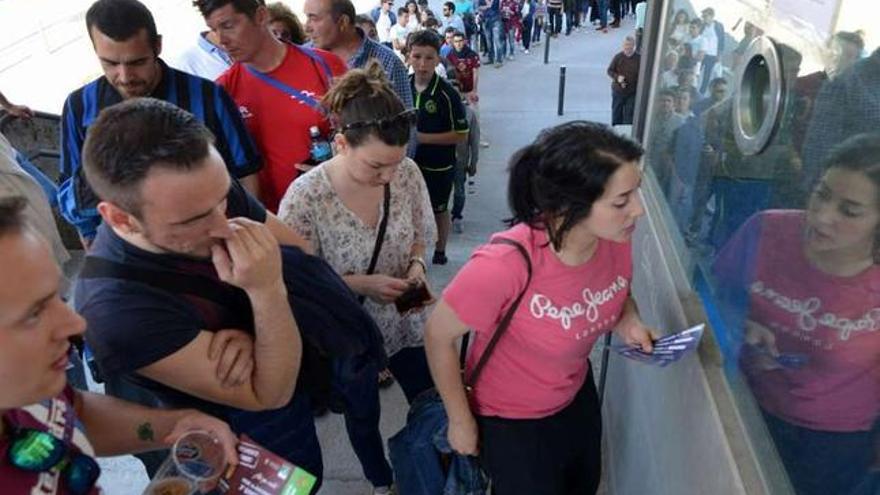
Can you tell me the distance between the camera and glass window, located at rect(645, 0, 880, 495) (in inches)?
43.2

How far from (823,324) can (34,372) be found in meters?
1.35

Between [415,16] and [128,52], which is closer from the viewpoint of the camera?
[128,52]

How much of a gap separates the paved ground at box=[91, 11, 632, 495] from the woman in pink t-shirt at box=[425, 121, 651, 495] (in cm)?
115

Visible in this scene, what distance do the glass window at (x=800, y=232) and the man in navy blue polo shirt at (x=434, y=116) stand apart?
2508 millimetres

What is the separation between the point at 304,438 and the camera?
1841 millimetres

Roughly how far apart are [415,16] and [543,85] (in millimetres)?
2559

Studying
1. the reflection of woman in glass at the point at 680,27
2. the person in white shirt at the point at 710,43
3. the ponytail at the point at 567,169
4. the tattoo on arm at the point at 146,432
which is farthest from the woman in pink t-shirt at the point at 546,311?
the reflection of woman in glass at the point at 680,27

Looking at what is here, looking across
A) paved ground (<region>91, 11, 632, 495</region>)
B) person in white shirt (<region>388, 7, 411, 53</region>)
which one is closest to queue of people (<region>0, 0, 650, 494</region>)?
paved ground (<region>91, 11, 632, 495</region>)

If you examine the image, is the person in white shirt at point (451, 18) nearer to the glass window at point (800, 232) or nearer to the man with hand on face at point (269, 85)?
the man with hand on face at point (269, 85)

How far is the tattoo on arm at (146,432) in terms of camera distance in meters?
1.45

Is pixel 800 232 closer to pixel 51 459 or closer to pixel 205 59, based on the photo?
pixel 51 459

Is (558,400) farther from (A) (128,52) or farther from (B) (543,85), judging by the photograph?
(B) (543,85)

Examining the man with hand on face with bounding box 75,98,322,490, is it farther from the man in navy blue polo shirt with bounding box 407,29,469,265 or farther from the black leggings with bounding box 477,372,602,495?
the man in navy blue polo shirt with bounding box 407,29,469,265

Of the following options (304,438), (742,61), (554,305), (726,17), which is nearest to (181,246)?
(304,438)
